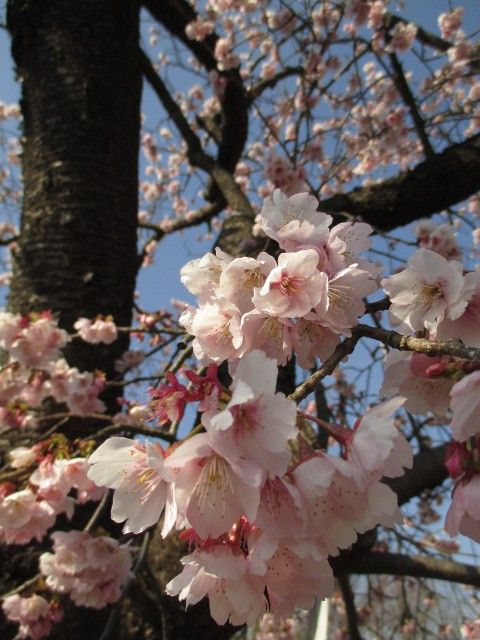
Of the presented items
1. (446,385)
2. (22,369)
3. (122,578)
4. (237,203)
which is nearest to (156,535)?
(122,578)

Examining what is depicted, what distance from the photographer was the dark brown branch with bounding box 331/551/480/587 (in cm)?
191

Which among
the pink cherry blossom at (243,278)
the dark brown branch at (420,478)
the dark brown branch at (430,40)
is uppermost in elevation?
the dark brown branch at (430,40)

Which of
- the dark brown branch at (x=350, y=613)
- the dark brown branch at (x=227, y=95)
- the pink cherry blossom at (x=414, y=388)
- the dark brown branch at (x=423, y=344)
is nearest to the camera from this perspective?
the dark brown branch at (x=423, y=344)

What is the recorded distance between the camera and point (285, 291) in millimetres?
698

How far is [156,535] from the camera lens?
1750mm

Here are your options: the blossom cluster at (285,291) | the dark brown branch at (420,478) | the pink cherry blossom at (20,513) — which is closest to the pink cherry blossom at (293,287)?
the blossom cluster at (285,291)

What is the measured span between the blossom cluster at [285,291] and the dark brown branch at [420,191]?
1445 mm

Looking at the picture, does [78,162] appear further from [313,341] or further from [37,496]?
[313,341]

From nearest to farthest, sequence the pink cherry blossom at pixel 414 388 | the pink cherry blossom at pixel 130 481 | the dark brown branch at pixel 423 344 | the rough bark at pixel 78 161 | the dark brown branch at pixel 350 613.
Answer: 1. the dark brown branch at pixel 423 344
2. the pink cherry blossom at pixel 130 481
3. the pink cherry blossom at pixel 414 388
4. the rough bark at pixel 78 161
5. the dark brown branch at pixel 350 613

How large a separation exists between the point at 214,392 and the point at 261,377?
0.05 meters

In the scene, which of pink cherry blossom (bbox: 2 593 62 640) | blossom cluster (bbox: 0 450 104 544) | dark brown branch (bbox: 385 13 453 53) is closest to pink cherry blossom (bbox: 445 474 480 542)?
blossom cluster (bbox: 0 450 104 544)

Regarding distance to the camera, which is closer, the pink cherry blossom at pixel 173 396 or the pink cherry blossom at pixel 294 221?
the pink cherry blossom at pixel 173 396

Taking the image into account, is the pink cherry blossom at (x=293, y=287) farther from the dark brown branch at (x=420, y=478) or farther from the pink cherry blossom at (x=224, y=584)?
the dark brown branch at (x=420, y=478)

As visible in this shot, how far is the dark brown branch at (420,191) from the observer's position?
209 cm
